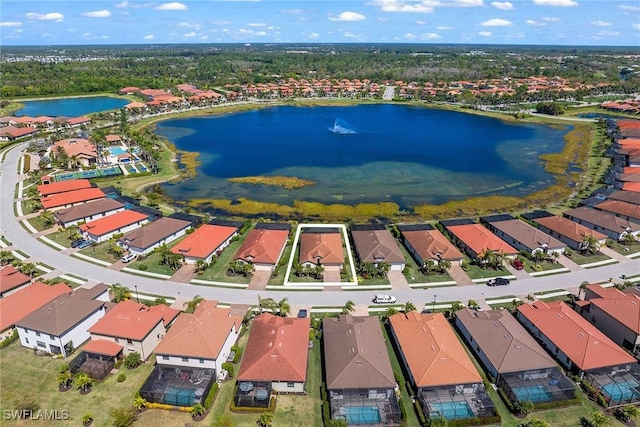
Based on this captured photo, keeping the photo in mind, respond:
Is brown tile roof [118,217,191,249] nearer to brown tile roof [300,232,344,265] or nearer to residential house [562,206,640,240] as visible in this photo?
brown tile roof [300,232,344,265]

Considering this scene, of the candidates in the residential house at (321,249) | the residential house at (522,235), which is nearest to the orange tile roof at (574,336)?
the residential house at (522,235)

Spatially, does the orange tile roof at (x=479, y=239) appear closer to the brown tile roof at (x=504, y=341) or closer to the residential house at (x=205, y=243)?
the brown tile roof at (x=504, y=341)

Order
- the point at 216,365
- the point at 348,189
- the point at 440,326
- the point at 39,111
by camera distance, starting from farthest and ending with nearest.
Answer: the point at 39,111, the point at 348,189, the point at 440,326, the point at 216,365

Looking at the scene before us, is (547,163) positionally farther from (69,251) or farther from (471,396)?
(69,251)

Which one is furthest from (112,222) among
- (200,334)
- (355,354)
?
(355,354)

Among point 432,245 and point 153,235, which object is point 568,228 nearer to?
point 432,245

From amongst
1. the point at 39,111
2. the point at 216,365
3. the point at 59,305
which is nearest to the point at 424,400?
the point at 216,365

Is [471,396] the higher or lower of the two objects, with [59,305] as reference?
lower
